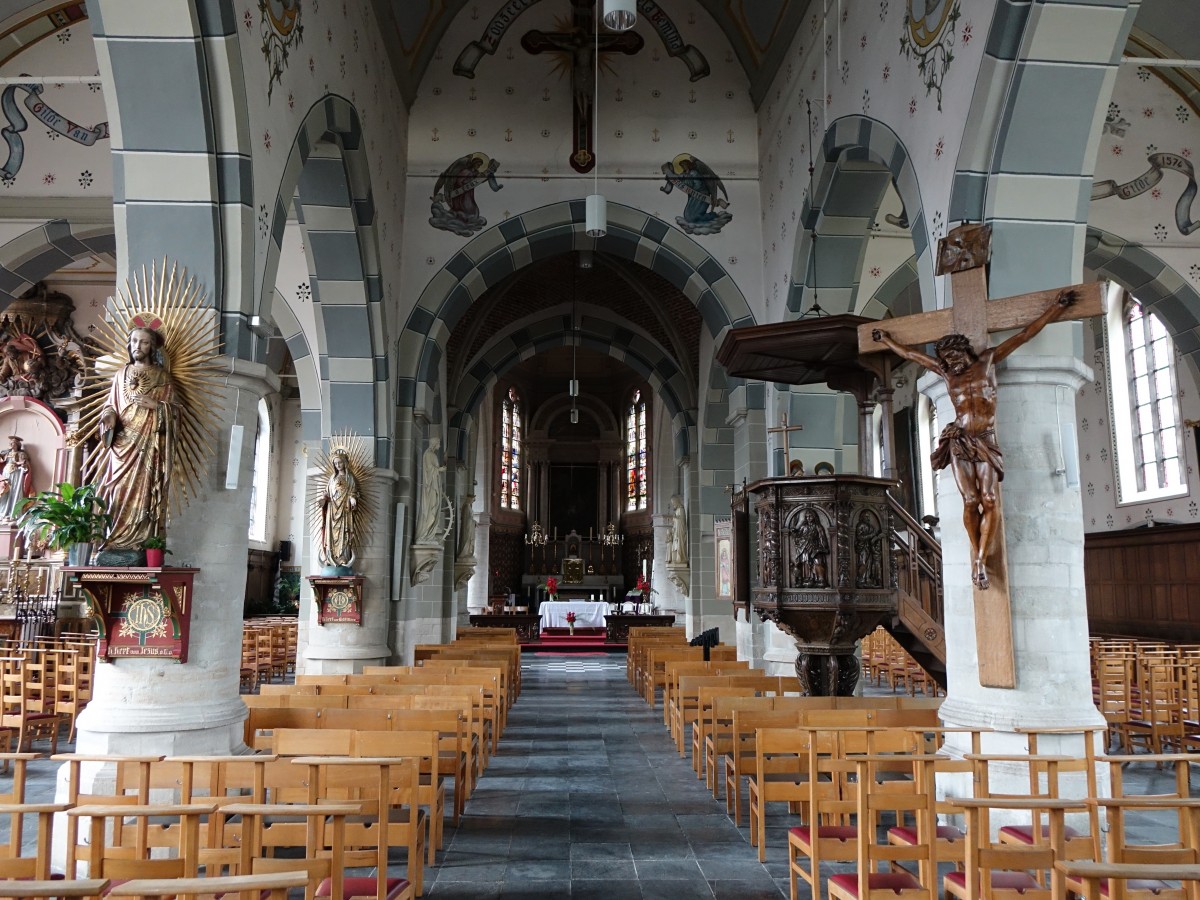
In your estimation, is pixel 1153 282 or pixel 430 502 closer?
pixel 1153 282

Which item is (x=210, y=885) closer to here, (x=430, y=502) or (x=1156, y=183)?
(x=430, y=502)

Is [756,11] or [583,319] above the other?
[756,11]

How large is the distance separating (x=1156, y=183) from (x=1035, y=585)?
7780 mm

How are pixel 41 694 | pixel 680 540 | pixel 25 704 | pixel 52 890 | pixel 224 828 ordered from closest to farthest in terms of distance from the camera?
pixel 52 890 < pixel 224 828 < pixel 25 704 < pixel 41 694 < pixel 680 540

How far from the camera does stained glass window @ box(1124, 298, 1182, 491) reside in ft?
43.3

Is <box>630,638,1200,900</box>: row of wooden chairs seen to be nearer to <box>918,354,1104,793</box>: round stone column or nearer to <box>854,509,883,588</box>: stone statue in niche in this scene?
<box>918,354,1104,793</box>: round stone column

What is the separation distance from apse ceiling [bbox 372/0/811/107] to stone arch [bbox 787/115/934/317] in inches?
88.5

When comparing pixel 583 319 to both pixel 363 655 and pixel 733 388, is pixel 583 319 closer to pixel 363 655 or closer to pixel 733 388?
pixel 733 388

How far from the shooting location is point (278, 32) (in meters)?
6.53

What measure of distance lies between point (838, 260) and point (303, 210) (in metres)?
5.69

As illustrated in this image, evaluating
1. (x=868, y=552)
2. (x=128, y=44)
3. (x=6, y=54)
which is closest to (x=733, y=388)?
(x=868, y=552)

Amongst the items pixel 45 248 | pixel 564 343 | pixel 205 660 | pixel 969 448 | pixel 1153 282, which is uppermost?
pixel 564 343

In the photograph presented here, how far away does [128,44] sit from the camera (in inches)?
209

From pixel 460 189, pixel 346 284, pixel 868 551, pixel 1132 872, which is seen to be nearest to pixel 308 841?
pixel 1132 872
